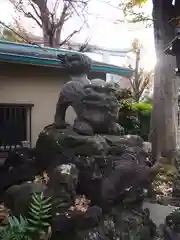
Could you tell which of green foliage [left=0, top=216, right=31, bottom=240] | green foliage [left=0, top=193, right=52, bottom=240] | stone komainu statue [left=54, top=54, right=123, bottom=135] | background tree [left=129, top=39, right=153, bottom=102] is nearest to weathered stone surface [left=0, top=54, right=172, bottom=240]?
stone komainu statue [left=54, top=54, right=123, bottom=135]

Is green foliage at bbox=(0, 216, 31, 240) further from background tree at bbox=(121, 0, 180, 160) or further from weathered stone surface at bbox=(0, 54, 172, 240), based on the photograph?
background tree at bbox=(121, 0, 180, 160)

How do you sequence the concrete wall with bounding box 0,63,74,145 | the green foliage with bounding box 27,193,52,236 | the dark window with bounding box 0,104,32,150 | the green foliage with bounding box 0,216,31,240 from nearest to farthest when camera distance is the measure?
1. the green foliage with bounding box 0,216,31,240
2. the green foliage with bounding box 27,193,52,236
3. the dark window with bounding box 0,104,32,150
4. the concrete wall with bounding box 0,63,74,145

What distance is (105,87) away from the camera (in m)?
5.12

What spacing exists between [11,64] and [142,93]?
18.2 meters

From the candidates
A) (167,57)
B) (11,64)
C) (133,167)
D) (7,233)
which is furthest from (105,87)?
(167,57)

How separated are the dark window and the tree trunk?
4726 mm

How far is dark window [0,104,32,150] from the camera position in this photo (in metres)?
8.13

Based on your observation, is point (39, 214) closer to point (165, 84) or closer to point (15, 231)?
point (15, 231)

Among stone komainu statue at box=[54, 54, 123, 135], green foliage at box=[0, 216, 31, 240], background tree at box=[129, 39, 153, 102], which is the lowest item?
green foliage at box=[0, 216, 31, 240]

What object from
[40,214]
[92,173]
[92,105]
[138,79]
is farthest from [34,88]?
[138,79]

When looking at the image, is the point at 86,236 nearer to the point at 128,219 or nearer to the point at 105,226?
the point at 105,226

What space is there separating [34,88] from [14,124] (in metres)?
1.06

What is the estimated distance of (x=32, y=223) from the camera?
4.25m

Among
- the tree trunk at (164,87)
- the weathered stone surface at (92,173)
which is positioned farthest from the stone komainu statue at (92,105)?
the tree trunk at (164,87)
